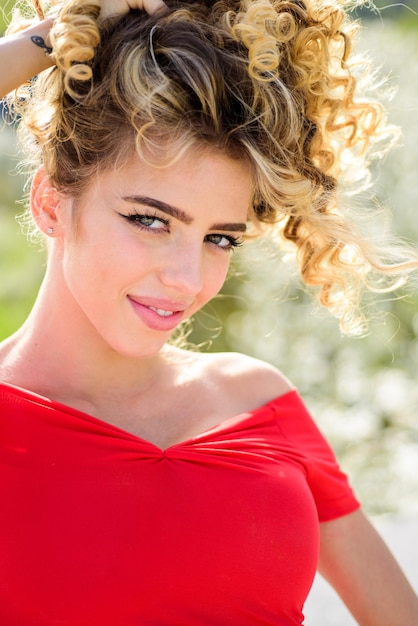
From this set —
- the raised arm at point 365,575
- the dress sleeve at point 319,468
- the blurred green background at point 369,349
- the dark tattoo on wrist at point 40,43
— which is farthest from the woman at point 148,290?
the blurred green background at point 369,349

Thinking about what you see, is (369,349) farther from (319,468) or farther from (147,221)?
(147,221)

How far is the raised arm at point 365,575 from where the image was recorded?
2.26 meters

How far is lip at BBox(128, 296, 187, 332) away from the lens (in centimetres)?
192

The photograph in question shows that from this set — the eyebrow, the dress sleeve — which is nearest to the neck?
the eyebrow

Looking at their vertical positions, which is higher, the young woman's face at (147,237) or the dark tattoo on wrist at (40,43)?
the dark tattoo on wrist at (40,43)

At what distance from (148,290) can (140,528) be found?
20.0 inches

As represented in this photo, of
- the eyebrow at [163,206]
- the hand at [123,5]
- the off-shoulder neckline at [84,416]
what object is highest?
the hand at [123,5]

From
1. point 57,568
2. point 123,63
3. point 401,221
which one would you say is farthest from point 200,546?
point 401,221

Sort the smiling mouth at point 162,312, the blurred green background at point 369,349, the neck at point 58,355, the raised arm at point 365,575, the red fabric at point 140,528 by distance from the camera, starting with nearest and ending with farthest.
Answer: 1. the red fabric at point 140,528
2. the smiling mouth at point 162,312
3. the neck at point 58,355
4. the raised arm at point 365,575
5. the blurred green background at point 369,349

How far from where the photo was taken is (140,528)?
188 centimetres

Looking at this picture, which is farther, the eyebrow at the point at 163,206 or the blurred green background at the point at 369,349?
the blurred green background at the point at 369,349

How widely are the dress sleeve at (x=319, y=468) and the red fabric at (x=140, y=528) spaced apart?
143mm

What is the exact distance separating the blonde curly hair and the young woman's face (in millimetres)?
49

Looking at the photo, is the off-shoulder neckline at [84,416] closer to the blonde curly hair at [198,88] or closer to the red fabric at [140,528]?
the red fabric at [140,528]
